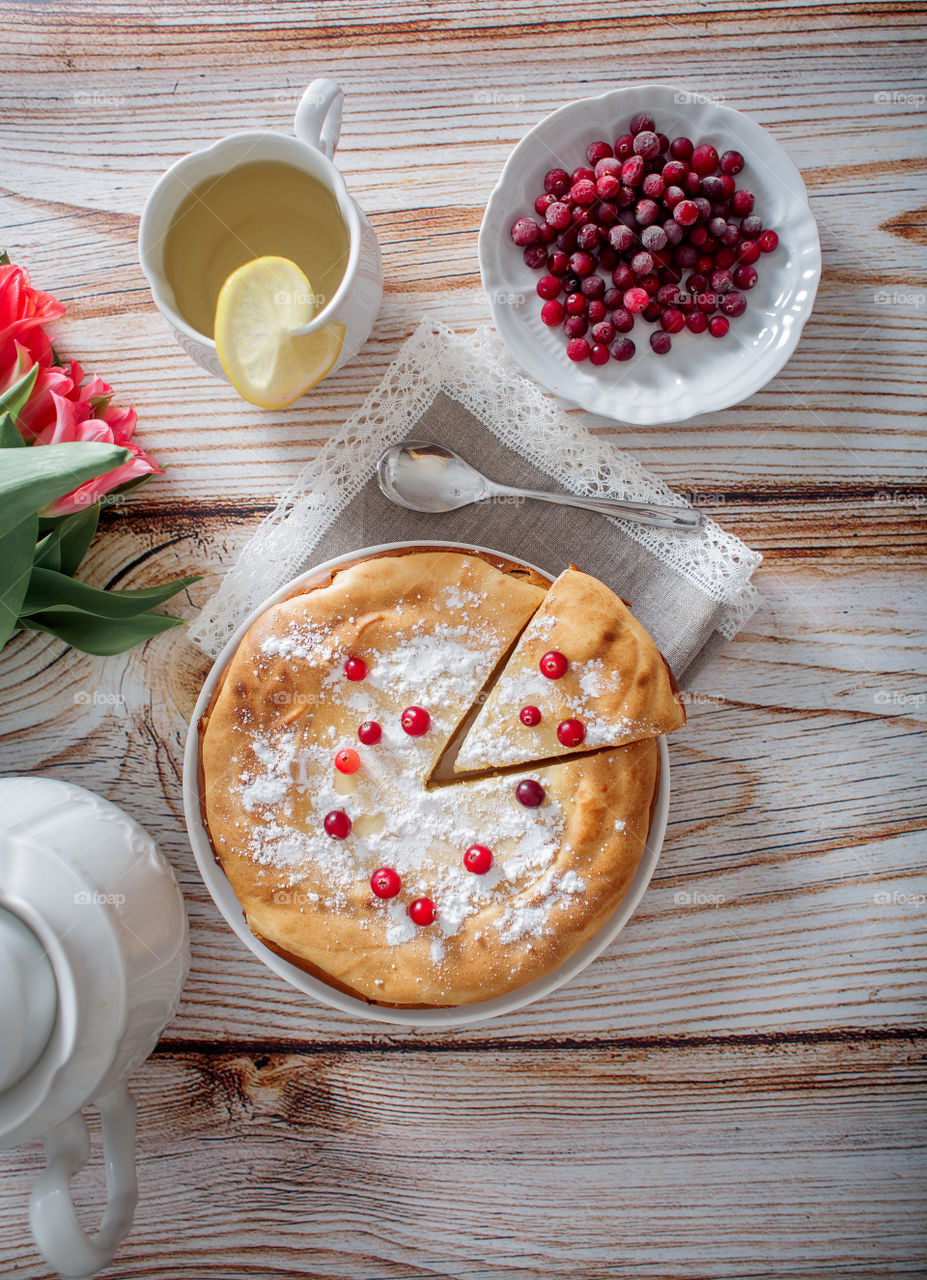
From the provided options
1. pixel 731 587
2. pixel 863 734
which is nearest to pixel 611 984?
→ pixel 863 734

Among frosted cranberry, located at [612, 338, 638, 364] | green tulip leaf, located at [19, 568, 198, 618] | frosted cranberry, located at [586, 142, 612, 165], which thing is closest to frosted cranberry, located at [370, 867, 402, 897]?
green tulip leaf, located at [19, 568, 198, 618]

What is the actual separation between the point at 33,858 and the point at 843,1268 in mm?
1758

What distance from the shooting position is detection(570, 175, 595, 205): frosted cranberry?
5.07 ft

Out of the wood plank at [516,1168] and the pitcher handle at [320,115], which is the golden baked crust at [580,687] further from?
the pitcher handle at [320,115]

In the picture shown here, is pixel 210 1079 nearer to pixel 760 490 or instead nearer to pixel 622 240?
pixel 760 490

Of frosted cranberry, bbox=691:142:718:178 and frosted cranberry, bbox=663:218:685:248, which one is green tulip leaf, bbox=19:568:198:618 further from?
frosted cranberry, bbox=691:142:718:178

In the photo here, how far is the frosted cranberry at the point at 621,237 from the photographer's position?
1.55 m

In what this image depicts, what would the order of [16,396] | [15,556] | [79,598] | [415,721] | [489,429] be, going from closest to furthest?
1. [15,556]
2. [16,396]
3. [415,721]
4. [79,598]
5. [489,429]

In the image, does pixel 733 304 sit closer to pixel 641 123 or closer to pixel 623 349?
pixel 623 349

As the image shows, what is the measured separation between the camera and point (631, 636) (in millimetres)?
1394

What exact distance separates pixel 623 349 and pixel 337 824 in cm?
103

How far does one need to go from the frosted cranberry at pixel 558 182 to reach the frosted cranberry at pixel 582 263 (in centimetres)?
12

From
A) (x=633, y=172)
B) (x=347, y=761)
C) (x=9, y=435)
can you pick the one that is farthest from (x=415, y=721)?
(x=633, y=172)

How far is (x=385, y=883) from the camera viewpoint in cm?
138
